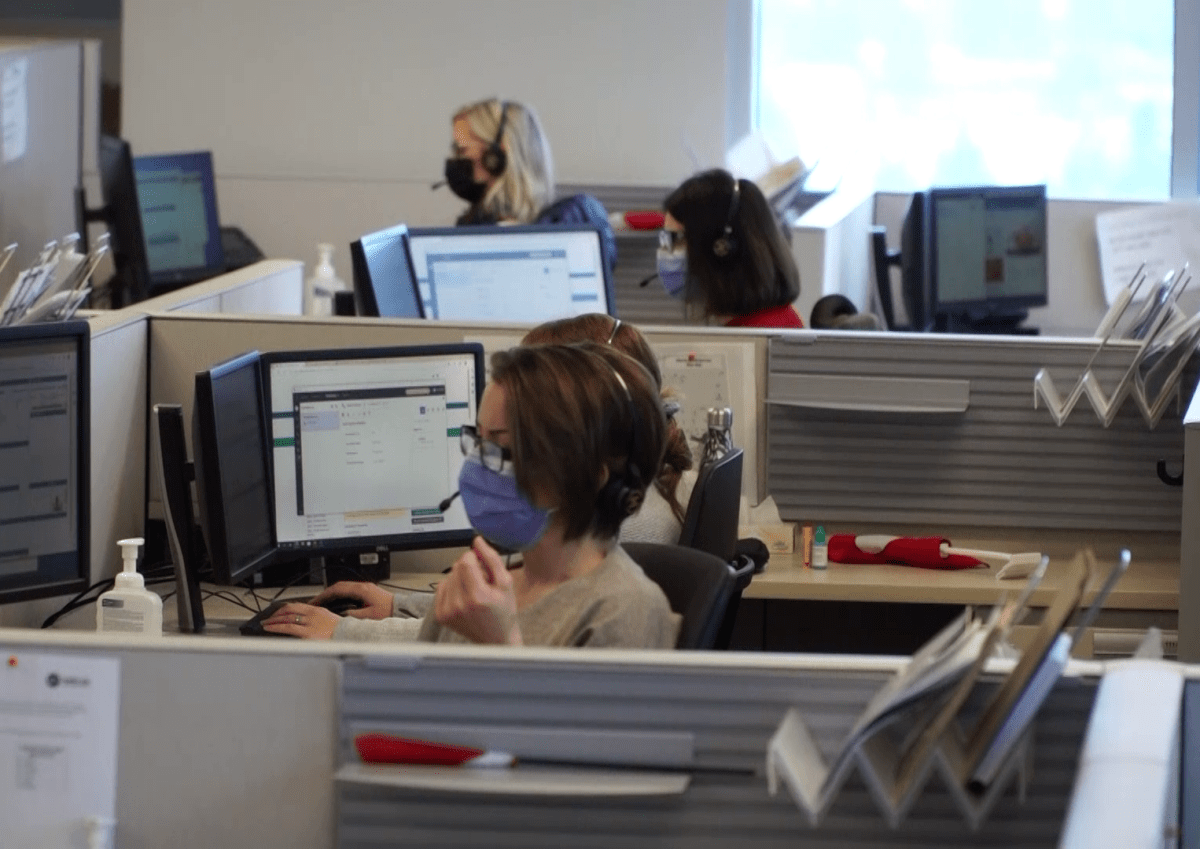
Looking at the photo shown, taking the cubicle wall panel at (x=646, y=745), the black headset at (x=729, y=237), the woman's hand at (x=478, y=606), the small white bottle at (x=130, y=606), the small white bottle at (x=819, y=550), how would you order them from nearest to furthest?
1. the cubicle wall panel at (x=646, y=745)
2. the woman's hand at (x=478, y=606)
3. the small white bottle at (x=130, y=606)
4. the small white bottle at (x=819, y=550)
5. the black headset at (x=729, y=237)

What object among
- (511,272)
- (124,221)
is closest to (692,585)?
(511,272)

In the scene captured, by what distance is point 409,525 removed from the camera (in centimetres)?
269

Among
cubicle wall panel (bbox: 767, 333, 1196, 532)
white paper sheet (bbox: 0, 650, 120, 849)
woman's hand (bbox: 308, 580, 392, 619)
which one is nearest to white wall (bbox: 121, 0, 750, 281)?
cubicle wall panel (bbox: 767, 333, 1196, 532)

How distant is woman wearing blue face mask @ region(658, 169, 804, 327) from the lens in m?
3.44

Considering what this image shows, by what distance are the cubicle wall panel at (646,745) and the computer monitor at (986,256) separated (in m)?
4.21

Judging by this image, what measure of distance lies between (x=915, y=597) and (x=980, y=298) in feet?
8.99

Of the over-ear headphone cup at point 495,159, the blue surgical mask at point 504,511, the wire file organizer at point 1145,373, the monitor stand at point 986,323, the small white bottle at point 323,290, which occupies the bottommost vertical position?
the blue surgical mask at point 504,511

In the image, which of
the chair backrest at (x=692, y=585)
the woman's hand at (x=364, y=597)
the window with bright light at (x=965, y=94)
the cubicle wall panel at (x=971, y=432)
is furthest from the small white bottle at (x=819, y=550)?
the window with bright light at (x=965, y=94)

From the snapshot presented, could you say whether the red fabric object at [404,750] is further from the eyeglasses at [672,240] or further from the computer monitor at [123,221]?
the computer monitor at [123,221]

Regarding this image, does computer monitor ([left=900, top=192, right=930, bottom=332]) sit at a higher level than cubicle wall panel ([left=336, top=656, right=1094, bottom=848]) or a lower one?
higher

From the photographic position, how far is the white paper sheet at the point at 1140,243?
5934mm

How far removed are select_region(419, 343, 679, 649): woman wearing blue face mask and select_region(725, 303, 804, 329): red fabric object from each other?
1731 millimetres

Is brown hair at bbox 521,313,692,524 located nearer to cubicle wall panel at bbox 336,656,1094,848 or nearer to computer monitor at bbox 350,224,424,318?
computer monitor at bbox 350,224,424,318

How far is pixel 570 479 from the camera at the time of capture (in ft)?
5.47
